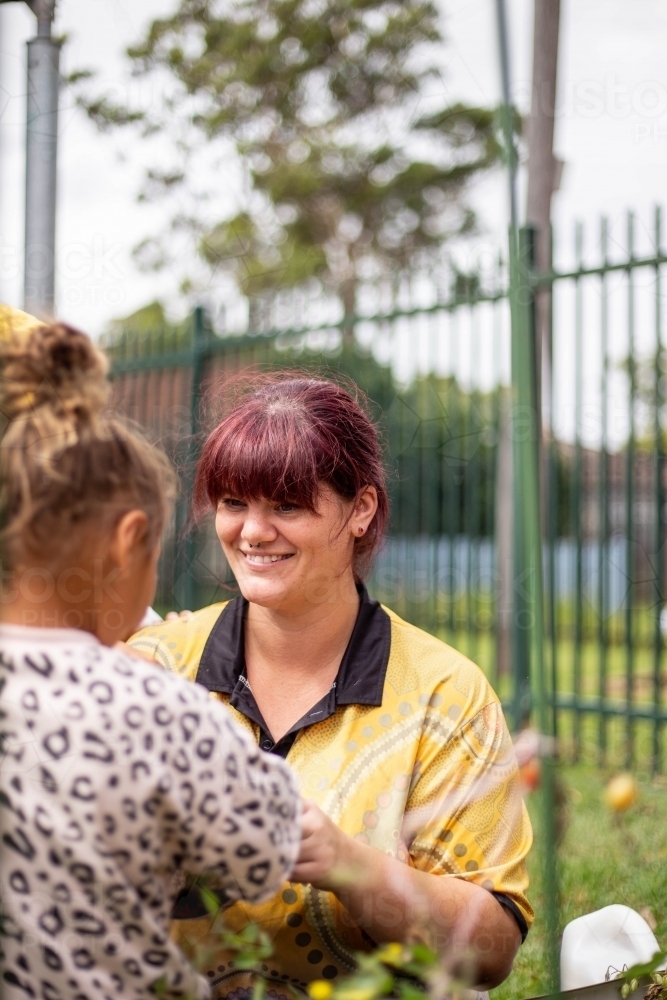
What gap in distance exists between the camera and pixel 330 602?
4.96ft

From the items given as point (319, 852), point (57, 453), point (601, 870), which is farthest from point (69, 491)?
point (601, 870)

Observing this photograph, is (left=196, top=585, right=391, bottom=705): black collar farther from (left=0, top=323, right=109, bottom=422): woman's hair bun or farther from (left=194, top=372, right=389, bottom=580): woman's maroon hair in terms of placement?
(left=0, top=323, right=109, bottom=422): woman's hair bun

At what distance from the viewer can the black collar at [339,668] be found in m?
1.42

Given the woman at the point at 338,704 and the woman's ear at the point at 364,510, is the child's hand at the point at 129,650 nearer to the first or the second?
the woman at the point at 338,704

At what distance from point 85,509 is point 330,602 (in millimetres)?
697

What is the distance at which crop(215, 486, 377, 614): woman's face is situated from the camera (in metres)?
1.36

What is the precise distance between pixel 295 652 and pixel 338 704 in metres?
0.12

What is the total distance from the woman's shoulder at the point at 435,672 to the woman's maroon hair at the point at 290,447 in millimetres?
239

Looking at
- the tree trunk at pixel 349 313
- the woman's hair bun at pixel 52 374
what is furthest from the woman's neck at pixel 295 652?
the tree trunk at pixel 349 313

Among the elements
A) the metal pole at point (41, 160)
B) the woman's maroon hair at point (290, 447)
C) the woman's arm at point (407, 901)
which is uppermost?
the metal pole at point (41, 160)

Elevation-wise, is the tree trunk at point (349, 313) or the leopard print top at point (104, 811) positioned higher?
the tree trunk at point (349, 313)

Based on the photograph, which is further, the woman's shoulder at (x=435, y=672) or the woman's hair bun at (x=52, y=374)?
the woman's shoulder at (x=435, y=672)

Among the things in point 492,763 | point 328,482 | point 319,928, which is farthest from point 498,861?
point 328,482

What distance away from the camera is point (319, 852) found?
3.21ft
